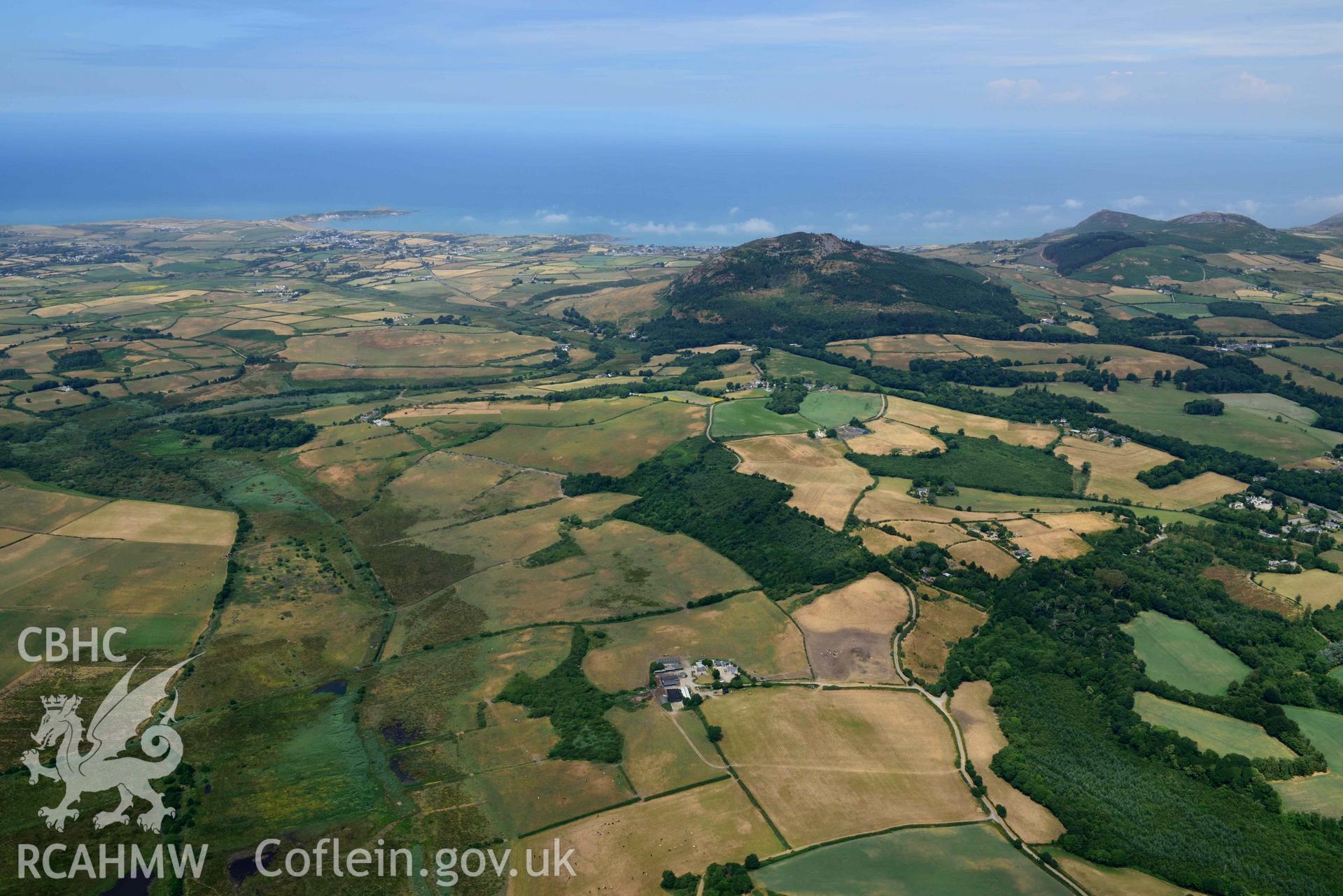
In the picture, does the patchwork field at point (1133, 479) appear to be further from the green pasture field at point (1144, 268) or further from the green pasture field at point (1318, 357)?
the green pasture field at point (1144, 268)

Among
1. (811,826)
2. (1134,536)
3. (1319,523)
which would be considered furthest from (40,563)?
(1319,523)

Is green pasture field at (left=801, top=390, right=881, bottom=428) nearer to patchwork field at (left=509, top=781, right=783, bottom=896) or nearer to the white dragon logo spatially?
patchwork field at (left=509, top=781, right=783, bottom=896)

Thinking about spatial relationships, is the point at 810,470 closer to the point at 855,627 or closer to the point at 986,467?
the point at 986,467

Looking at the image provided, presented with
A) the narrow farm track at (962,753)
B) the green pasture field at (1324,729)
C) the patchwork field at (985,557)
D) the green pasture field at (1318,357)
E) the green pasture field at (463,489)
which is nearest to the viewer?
the narrow farm track at (962,753)

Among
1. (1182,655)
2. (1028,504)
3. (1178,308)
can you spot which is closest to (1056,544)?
(1028,504)

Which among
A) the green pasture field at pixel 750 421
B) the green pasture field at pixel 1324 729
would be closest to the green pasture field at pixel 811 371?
the green pasture field at pixel 750 421

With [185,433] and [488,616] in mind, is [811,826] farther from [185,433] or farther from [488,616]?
[185,433]

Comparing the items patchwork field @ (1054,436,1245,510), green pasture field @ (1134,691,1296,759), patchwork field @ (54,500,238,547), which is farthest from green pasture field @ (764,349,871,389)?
patchwork field @ (54,500,238,547)
